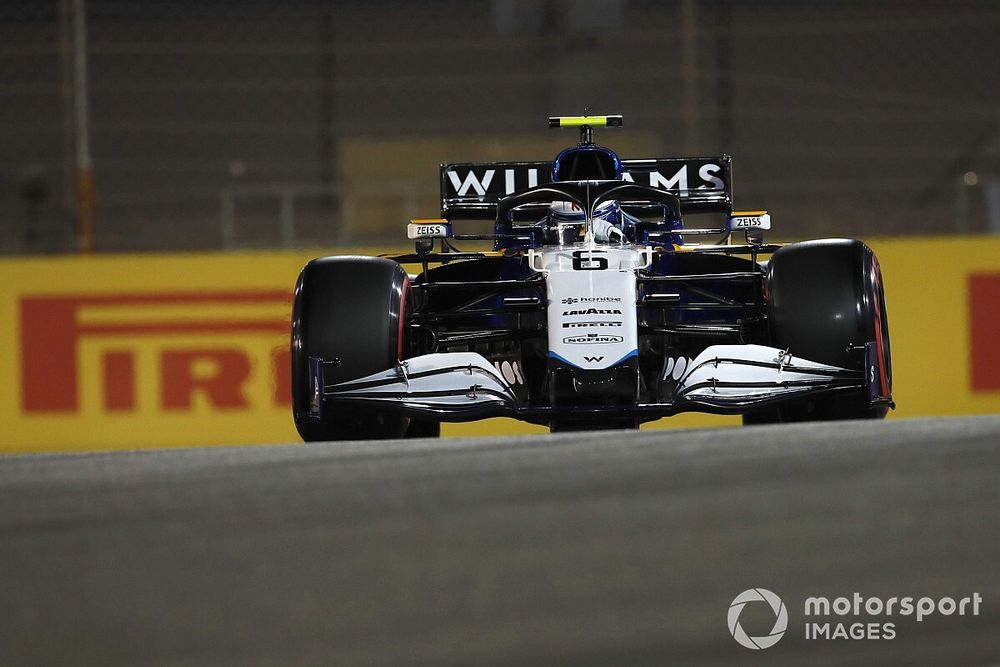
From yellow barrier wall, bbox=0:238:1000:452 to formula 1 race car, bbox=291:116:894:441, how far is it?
9.24 ft

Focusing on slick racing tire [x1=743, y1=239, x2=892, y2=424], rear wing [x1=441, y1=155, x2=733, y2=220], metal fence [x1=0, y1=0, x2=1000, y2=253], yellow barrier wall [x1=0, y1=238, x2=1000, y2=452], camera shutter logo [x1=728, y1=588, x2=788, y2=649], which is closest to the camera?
camera shutter logo [x1=728, y1=588, x2=788, y2=649]

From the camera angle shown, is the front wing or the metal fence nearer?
the front wing

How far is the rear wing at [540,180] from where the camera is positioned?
5.62 meters

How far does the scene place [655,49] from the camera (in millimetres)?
10430

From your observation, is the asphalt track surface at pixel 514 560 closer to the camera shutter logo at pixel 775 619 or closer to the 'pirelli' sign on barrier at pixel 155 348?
the camera shutter logo at pixel 775 619

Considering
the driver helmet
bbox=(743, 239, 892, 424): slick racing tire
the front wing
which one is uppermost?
the driver helmet

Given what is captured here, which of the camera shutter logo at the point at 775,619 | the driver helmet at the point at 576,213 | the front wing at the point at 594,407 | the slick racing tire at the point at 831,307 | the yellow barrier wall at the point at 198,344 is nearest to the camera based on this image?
the camera shutter logo at the point at 775,619

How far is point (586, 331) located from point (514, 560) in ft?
8.33

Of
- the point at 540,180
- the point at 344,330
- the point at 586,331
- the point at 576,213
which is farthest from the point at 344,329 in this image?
the point at 540,180

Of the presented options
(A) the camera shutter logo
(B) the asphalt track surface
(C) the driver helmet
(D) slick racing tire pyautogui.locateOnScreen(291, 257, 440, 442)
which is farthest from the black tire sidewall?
(A) the camera shutter logo

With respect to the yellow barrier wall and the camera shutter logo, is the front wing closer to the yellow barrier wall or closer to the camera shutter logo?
the camera shutter logo

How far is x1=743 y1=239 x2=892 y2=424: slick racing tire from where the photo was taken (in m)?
4.09

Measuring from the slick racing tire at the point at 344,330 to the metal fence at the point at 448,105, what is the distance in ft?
13.8

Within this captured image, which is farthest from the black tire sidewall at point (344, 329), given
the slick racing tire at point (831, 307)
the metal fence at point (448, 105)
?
the metal fence at point (448, 105)
